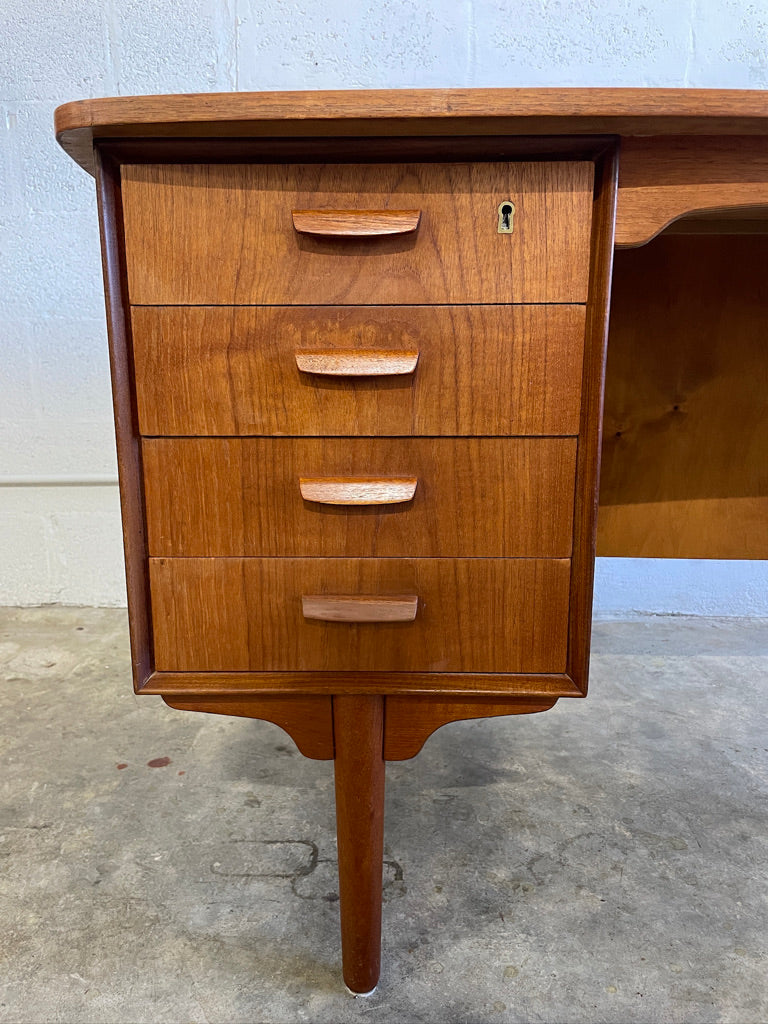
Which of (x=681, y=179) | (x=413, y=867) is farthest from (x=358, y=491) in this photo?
(x=413, y=867)

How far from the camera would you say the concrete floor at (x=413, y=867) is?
0.85m

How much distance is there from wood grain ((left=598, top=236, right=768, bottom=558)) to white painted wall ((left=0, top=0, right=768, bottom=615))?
→ 75 cm

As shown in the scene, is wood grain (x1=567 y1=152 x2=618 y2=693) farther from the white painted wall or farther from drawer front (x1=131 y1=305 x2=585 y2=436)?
the white painted wall

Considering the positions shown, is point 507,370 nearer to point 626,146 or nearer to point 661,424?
point 626,146

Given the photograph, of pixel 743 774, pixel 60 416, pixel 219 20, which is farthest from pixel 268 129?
pixel 60 416

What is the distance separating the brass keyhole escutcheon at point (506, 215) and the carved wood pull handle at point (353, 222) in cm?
8

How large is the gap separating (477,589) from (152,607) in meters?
0.37

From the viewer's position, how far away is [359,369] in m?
0.72

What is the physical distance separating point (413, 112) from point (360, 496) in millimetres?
368

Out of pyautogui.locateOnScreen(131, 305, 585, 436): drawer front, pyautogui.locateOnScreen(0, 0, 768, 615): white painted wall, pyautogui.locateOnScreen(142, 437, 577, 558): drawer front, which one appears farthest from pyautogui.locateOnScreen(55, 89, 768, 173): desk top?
pyautogui.locateOnScreen(0, 0, 768, 615): white painted wall

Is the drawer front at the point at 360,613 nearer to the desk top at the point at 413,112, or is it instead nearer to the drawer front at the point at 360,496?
the drawer front at the point at 360,496

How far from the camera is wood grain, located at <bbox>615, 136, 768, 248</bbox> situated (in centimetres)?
71

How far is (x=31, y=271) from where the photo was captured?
2.00 meters

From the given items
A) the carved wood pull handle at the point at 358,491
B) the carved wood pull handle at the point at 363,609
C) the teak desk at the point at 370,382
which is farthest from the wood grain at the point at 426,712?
the carved wood pull handle at the point at 358,491
